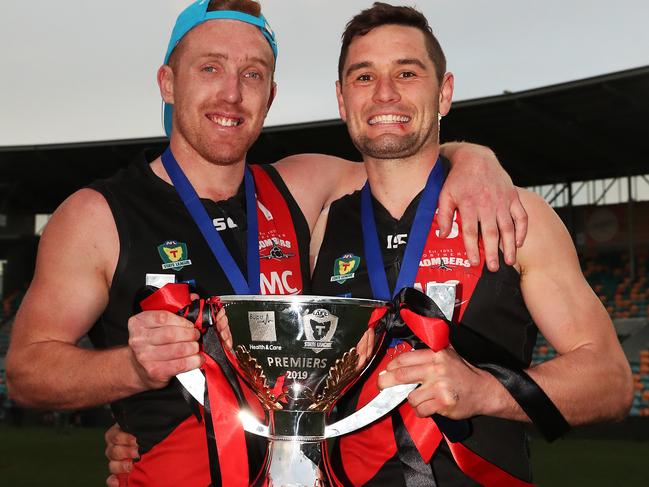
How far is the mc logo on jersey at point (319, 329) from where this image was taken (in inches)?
69.4

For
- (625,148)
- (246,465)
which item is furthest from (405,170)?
(625,148)

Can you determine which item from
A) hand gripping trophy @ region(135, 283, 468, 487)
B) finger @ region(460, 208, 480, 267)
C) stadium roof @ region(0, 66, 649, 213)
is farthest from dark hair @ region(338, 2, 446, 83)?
stadium roof @ region(0, 66, 649, 213)

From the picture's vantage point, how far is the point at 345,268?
9.27 feet

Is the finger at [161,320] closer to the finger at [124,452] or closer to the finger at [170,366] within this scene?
the finger at [170,366]

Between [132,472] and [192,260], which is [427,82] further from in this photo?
[132,472]

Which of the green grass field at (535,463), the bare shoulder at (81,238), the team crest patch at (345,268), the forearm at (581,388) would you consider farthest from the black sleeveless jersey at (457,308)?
the green grass field at (535,463)

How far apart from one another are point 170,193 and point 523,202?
1.19 metres

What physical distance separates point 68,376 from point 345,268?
3.19 ft

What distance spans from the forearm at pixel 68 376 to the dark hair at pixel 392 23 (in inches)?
52.1

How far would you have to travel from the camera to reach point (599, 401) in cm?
230

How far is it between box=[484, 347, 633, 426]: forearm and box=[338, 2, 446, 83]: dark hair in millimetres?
1118

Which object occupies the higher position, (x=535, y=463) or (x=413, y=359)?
(x=413, y=359)

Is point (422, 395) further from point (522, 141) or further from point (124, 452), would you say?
point (522, 141)

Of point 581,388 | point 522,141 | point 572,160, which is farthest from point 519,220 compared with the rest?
point 572,160
